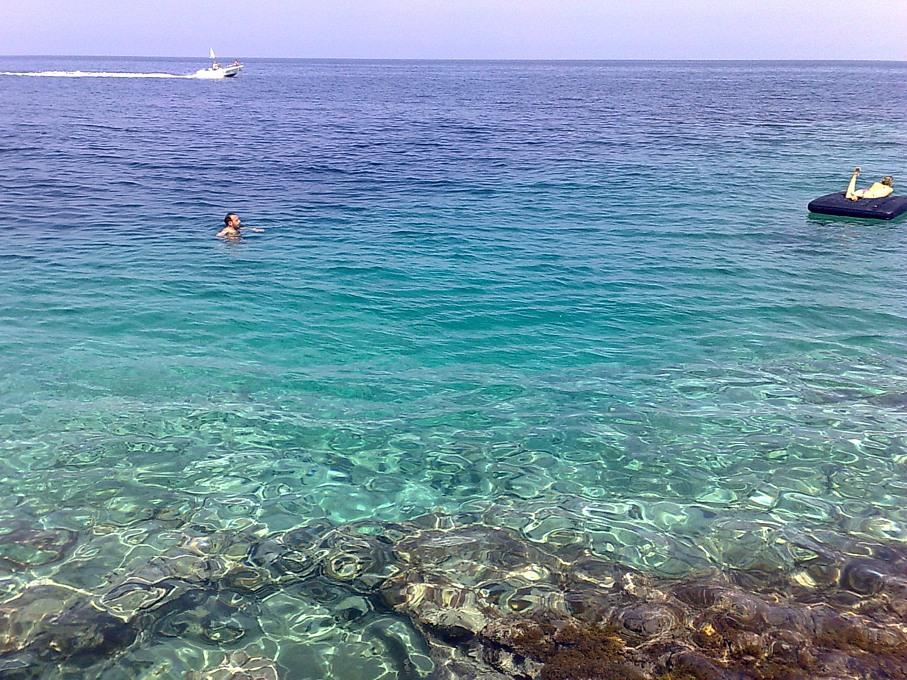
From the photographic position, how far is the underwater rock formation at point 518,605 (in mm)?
6293

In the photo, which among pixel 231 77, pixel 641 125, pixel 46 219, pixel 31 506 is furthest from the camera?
pixel 231 77

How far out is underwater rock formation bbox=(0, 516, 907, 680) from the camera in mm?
6293

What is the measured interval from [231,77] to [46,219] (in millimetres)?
129529

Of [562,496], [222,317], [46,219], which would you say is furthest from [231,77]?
[562,496]

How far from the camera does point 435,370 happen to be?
13.1 m

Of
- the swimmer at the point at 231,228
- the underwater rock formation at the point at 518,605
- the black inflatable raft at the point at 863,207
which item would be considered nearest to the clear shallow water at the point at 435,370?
the underwater rock formation at the point at 518,605

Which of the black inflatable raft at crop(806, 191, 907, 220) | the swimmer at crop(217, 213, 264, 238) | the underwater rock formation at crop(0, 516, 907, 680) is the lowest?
the underwater rock formation at crop(0, 516, 907, 680)

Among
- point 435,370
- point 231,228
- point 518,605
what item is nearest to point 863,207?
point 435,370

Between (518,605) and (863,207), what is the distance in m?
22.7

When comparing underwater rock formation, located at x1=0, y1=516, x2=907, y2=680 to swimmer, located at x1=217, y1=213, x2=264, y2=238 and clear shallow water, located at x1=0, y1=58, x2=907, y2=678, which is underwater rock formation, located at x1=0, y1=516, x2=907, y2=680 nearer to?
clear shallow water, located at x1=0, y1=58, x2=907, y2=678

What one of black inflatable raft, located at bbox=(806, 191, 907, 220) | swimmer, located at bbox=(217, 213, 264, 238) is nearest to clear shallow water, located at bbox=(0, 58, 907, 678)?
swimmer, located at bbox=(217, 213, 264, 238)

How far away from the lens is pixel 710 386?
40.4ft

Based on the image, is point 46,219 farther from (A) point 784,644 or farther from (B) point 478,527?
(A) point 784,644

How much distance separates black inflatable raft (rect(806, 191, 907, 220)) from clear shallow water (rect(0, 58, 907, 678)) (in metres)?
0.93
